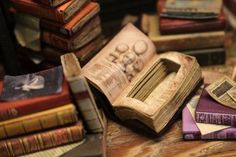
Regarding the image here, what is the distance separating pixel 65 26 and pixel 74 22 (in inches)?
1.1

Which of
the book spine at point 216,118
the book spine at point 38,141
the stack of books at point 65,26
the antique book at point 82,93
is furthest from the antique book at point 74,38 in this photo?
the book spine at point 216,118

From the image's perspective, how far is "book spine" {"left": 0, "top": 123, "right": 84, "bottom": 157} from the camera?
3.49 ft

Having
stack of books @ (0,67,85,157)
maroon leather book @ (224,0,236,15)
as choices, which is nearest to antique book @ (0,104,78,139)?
stack of books @ (0,67,85,157)

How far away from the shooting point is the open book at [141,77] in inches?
44.5

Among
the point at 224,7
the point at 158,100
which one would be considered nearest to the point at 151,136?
the point at 158,100

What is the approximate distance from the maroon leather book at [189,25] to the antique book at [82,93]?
0.42 metres

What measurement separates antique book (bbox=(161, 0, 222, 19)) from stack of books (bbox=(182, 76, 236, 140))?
0.94 ft

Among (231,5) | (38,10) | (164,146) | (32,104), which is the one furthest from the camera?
(231,5)

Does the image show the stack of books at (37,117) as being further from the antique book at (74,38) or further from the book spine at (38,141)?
the antique book at (74,38)

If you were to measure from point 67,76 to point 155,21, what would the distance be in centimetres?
58

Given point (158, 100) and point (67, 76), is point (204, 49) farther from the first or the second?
point (67, 76)

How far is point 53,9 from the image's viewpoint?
1214mm

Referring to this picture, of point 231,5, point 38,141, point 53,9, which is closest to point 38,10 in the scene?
point 53,9

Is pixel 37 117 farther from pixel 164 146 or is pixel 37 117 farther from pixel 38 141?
pixel 164 146
